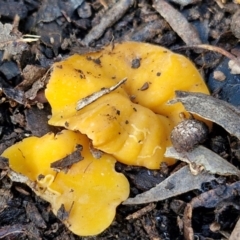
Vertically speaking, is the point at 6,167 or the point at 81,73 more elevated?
the point at 81,73

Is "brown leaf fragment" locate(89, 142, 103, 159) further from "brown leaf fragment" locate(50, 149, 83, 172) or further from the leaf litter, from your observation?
the leaf litter

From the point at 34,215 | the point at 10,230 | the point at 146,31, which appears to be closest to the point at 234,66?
the point at 146,31

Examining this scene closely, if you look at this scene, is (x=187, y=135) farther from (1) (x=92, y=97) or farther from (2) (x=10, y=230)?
(2) (x=10, y=230)

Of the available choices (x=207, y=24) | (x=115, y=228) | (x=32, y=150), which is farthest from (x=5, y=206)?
(x=207, y=24)

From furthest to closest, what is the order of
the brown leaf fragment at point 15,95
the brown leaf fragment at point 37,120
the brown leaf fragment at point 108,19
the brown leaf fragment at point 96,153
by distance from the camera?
the brown leaf fragment at point 108,19 → the brown leaf fragment at point 15,95 → the brown leaf fragment at point 37,120 → the brown leaf fragment at point 96,153

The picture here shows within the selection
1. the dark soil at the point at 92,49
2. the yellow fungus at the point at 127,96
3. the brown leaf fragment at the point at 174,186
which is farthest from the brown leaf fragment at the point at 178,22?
the brown leaf fragment at the point at 174,186

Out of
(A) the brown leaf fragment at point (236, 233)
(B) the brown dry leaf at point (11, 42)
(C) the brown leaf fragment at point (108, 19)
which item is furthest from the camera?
(C) the brown leaf fragment at point (108, 19)

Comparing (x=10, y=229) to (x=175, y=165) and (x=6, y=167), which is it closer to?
(x=6, y=167)

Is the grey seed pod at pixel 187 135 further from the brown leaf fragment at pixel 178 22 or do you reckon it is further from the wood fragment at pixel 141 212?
the brown leaf fragment at pixel 178 22
